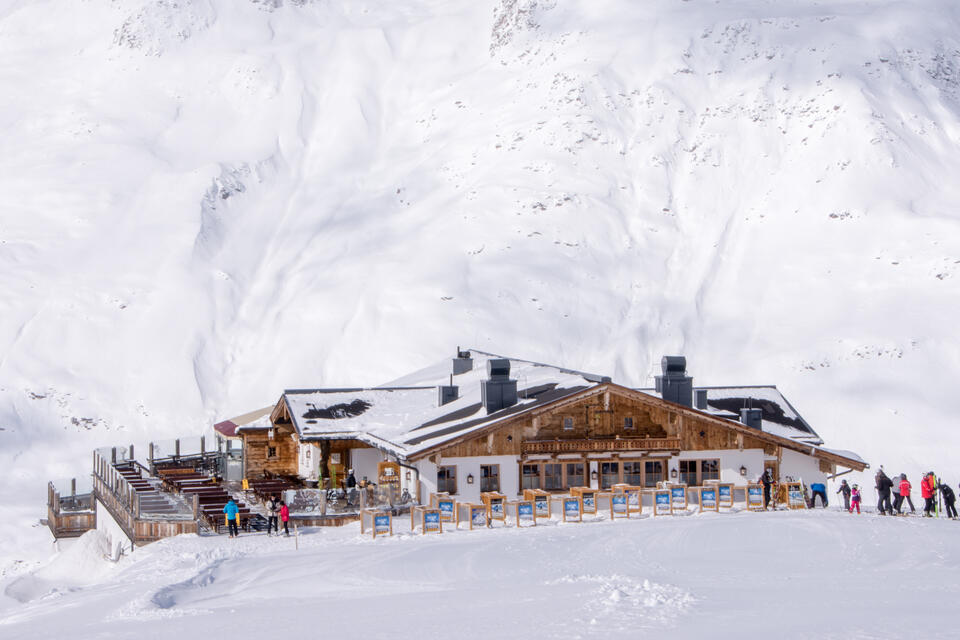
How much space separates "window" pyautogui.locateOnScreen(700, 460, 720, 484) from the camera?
35.8 metres

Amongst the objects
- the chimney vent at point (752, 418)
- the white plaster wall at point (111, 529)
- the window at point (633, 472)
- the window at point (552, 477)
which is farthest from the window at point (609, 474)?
the white plaster wall at point (111, 529)

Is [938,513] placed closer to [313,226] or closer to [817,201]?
[817,201]

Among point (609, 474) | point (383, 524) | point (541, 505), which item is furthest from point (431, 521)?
point (609, 474)

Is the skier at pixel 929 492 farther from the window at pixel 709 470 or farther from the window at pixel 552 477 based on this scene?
the window at pixel 552 477

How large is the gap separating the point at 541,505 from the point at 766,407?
14532 millimetres

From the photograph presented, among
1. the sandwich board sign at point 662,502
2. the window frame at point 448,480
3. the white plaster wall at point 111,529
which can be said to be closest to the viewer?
the sandwich board sign at point 662,502

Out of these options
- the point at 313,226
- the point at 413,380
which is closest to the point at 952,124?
the point at 313,226

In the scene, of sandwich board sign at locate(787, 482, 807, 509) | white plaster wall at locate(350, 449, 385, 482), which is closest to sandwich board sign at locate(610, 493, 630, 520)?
sandwich board sign at locate(787, 482, 807, 509)

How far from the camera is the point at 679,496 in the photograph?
32406 millimetres

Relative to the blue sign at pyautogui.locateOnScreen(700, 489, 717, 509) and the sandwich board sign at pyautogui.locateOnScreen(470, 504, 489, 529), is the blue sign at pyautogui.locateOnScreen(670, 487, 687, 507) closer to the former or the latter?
the blue sign at pyautogui.locateOnScreen(700, 489, 717, 509)

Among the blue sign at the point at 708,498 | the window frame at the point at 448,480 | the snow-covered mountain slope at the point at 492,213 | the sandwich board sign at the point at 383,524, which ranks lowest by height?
the sandwich board sign at the point at 383,524

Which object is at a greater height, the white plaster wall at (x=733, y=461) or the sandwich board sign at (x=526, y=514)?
the white plaster wall at (x=733, y=461)

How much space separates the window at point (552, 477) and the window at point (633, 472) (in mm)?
2029

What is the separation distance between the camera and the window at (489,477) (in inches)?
1340
